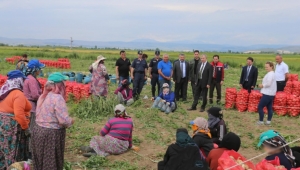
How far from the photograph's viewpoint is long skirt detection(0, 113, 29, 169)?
15.5 ft

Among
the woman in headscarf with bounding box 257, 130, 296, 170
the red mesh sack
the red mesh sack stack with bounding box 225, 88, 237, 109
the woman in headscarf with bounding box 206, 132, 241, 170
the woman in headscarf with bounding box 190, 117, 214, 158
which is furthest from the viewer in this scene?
the red mesh sack stack with bounding box 225, 88, 237, 109

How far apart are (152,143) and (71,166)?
1.95m

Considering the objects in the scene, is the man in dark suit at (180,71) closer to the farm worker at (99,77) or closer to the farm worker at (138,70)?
the farm worker at (138,70)

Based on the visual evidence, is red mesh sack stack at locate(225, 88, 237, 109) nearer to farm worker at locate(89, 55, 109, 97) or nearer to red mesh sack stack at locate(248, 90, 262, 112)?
red mesh sack stack at locate(248, 90, 262, 112)

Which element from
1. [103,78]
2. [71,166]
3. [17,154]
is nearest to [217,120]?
[71,166]

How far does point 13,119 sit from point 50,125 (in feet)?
2.46

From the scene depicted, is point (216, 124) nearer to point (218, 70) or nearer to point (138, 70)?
point (218, 70)

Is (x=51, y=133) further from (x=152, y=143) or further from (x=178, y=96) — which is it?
(x=178, y=96)

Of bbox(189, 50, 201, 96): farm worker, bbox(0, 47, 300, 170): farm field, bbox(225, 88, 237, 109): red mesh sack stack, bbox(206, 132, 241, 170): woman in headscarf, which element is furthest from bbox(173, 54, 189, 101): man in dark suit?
bbox(206, 132, 241, 170): woman in headscarf

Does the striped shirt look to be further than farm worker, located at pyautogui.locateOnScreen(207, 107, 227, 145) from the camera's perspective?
Yes

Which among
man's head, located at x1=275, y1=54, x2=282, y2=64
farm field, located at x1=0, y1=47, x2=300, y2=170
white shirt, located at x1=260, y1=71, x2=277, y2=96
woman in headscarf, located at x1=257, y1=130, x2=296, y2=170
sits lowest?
Result: farm field, located at x1=0, y1=47, x2=300, y2=170

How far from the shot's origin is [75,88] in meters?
10.1

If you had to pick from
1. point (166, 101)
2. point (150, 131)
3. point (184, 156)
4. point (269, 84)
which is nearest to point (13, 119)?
point (184, 156)

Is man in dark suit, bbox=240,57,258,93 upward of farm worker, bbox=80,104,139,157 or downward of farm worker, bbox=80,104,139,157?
upward
